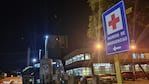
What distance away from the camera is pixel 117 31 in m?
3.72

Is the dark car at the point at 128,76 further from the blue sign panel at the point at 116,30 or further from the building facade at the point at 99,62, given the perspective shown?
the blue sign panel at the point at 116,30

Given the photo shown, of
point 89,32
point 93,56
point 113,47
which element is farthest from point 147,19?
point 93,56

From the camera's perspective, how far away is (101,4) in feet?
38.4

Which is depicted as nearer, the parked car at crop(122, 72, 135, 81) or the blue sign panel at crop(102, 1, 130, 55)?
the blue sign panel at crop(102, 1, 130, 55)

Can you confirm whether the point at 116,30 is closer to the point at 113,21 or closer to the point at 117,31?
the point at 117,31

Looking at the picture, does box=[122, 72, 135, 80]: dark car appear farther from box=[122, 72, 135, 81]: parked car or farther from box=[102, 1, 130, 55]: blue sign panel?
box=[102, 1, 130, 55]: blue sign panel

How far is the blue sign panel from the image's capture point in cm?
354

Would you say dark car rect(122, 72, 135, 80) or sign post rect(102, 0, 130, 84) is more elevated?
sign post rect(102, 0, 130, 84)

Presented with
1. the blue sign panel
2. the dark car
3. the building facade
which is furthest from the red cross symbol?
the building facade

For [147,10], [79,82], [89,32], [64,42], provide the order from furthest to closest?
[64,42], [79,82], [89,32], [147,10]

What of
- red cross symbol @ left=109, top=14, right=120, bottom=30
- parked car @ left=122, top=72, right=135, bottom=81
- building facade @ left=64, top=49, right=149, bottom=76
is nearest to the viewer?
red cross symbol @ left=109, top=14, right=120, bottom=30

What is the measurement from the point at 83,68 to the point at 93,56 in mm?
3203

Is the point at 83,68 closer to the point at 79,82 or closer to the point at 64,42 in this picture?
the point at 64,42

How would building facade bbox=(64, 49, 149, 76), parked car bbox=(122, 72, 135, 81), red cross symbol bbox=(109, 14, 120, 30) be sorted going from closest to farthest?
red cross symbol bbox=(109, 14, 120, 30) → parked car bbox=(122, 72, 135, 81) → building facade bbox=(64, 49, 149, 76)
